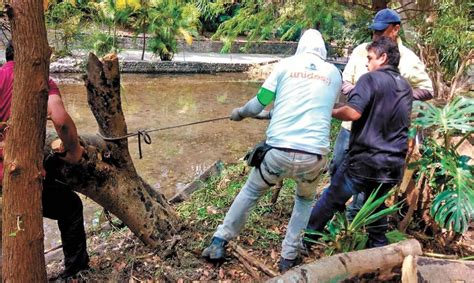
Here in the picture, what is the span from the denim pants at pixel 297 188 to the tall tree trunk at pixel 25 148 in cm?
126

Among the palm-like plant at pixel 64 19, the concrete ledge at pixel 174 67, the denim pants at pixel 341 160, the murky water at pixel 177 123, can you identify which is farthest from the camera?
the concrete ledge at pixel 174 67

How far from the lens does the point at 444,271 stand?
A: 2502mm

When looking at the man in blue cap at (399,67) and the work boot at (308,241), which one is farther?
the man in blue cap at (399,67)

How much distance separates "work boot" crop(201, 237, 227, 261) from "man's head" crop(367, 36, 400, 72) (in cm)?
149

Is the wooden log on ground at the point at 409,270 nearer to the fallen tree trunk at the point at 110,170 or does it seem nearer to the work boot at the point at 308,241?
the work boot at the point at 308,241

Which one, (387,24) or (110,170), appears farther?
(387,24)

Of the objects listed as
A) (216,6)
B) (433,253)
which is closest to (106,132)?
(433,253)

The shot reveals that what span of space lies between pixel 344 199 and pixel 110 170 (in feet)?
5.13

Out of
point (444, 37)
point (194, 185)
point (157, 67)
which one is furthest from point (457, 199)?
point (157, 67)

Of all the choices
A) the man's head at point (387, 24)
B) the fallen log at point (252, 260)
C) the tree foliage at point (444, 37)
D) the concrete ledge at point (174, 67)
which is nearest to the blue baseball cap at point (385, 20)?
the man's head at point (387, 24)

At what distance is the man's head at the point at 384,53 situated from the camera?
9.41 ft

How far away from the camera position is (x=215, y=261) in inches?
123

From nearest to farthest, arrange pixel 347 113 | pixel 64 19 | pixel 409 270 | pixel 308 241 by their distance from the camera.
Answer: pixel 409 270
pixel 347 113
pixel 308 241
pixel 64 19

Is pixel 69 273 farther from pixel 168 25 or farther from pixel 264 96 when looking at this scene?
pixel 168 25
